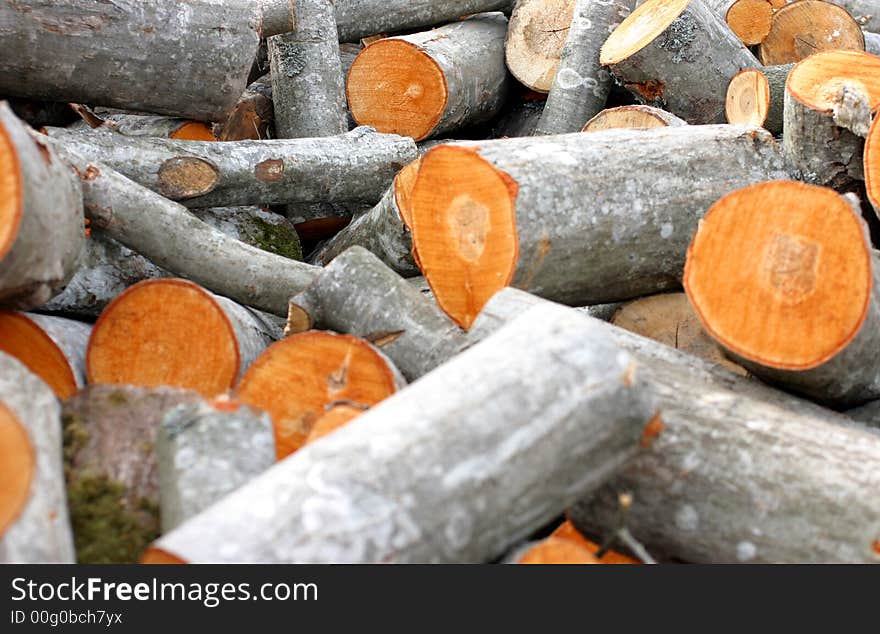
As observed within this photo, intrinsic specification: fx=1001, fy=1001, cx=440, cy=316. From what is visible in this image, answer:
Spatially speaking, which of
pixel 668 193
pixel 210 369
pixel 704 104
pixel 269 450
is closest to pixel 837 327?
pixel 668 193

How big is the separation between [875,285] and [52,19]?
117 inches

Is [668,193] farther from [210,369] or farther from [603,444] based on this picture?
[210,369]

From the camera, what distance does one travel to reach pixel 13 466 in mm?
2137

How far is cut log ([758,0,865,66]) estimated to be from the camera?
527 cm

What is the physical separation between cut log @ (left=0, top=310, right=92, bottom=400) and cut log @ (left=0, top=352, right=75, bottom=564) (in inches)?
26.4

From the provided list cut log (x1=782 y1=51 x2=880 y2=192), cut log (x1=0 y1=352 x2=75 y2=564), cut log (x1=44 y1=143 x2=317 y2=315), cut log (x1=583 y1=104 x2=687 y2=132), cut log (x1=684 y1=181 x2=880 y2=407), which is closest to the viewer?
cut log (x1=0 y1=352 x2=75 y2=564)

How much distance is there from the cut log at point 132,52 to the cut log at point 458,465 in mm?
2279

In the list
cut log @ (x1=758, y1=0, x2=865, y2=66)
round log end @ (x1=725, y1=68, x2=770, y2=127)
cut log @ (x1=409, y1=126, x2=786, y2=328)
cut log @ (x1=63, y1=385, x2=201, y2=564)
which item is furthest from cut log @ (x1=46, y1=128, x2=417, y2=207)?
cut log @ (x1=758, y1=0, x2=865, y2=66)

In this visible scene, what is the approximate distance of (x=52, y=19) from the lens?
3705 millimetres

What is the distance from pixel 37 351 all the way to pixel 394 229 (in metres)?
1.51

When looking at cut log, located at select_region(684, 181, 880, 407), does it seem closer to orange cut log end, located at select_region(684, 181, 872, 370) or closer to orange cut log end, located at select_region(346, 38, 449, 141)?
orange cut log end, located at select_region(684, 181, 872, 370)

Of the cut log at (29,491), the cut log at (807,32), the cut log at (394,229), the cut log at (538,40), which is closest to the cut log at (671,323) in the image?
the cut log at (394,229)

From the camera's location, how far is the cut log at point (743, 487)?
227 centimetres

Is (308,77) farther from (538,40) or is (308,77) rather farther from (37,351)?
(37,351)
